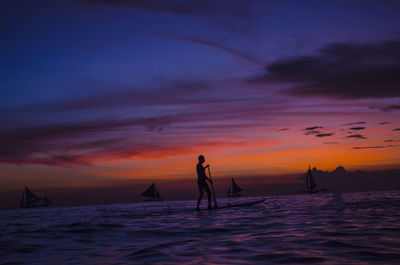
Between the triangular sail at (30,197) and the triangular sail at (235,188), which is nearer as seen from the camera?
the triangular sail at (30,197)

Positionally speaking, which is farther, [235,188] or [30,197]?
[235,188]

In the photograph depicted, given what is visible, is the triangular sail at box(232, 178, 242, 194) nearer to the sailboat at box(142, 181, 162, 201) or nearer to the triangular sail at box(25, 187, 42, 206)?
the sailboat at box(142, 181, 162, 201)

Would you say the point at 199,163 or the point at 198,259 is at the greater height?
the point at 199,163

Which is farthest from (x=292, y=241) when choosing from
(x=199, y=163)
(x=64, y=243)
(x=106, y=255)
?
(x=199, y=163)

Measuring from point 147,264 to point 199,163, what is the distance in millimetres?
12711

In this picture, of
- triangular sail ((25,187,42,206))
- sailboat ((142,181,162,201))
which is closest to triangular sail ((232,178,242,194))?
sailboat ((142,181,162,201))

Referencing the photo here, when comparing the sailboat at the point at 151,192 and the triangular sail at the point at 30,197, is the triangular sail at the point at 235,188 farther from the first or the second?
the triangular sail at the point at 30,197

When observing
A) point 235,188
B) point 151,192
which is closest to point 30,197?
point 151,192

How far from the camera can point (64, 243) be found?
7699 millimetres

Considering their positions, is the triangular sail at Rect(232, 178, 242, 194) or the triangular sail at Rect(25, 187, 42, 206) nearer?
the triangular sail at Rect(25, 187, 42, 206)

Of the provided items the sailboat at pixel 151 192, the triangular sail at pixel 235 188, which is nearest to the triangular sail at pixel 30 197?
the sailboat at pixel 151 192

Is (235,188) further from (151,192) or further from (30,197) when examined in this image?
(30,197)

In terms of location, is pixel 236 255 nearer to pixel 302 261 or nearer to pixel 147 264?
pixel 302 261

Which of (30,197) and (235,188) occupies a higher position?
(30,197)
